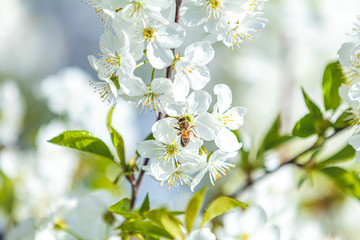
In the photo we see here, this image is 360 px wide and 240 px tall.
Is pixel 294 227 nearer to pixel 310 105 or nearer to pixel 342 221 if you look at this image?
pixel 310 105

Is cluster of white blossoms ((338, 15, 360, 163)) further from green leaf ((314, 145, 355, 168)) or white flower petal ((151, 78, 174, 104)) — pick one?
white flower petal ((151, 78, 174, 104))

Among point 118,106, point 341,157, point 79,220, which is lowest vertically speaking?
point 118,106

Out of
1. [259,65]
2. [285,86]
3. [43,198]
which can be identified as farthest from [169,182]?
[259,65]

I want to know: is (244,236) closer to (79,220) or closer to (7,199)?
(79,220)

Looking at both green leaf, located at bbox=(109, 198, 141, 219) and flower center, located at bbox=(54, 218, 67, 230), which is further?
flower center, located at bbox=(54, 218, 67, 230)

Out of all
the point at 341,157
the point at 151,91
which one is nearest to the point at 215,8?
the point at 151,91

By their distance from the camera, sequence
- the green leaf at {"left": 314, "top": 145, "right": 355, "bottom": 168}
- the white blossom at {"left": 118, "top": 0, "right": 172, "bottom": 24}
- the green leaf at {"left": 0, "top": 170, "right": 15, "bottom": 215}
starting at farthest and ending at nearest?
the green leaf at {"left": 0, "top": 170, "right": 15, "bottom": 215} < the green leaf at {"left": 314, "top": 145, "right": 355, "bottom": 168} < the white blossom at {"left": 118, "top": 0, "right": 172, "bottom": 24}

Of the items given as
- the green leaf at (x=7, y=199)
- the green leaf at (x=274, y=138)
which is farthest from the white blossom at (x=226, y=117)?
the green leaf at (x=7, y=199)

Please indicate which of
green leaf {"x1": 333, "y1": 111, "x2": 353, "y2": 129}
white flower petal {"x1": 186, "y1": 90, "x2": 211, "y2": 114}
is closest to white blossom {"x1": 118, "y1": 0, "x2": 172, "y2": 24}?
white flower petal {"x1": 186, "y1": 90, "x2": 211, "y2": 114}
